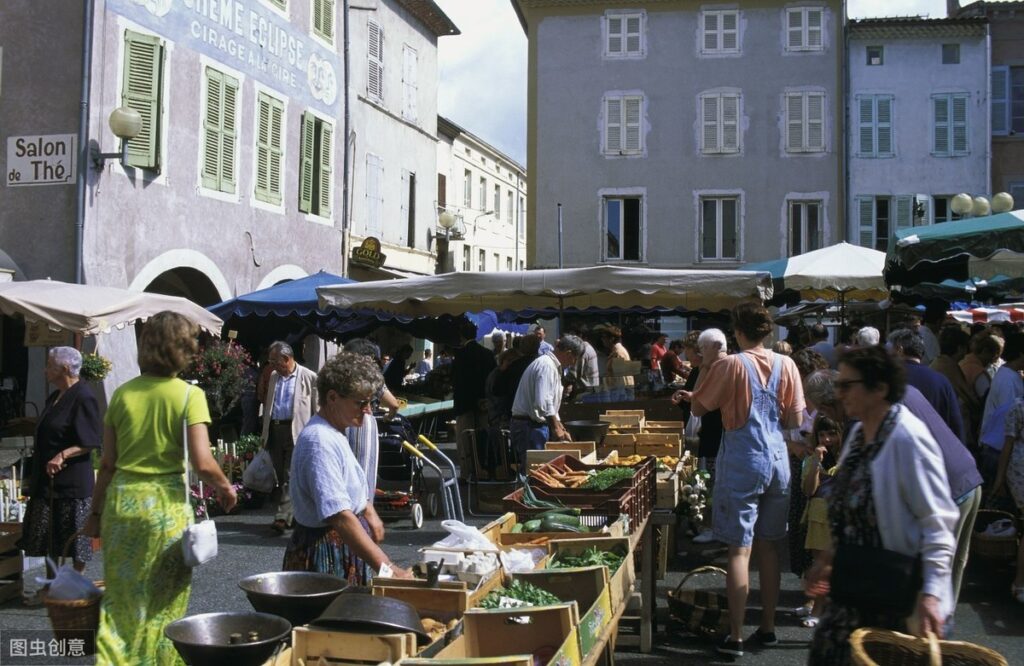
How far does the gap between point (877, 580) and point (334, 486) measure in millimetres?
1931

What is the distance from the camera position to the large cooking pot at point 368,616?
11.0 ft

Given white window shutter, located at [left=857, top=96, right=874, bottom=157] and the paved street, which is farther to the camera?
white window shutter, located at [left=857, top=96, right=874, bottom=157]

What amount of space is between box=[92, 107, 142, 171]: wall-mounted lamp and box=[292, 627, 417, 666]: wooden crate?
11.8 m

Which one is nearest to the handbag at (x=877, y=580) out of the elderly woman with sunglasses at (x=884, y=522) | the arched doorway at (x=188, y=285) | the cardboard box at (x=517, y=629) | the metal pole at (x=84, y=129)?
the elderly woman with sunglasses at (x=884, y=522)

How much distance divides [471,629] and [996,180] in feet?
92.7

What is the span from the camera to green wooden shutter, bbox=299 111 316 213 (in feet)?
64.4

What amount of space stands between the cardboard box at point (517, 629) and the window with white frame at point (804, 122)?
1056 inches

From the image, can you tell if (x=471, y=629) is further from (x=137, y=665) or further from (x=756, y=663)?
(x=756, y=663)

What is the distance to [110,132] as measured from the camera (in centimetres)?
1442

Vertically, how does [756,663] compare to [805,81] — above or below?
below

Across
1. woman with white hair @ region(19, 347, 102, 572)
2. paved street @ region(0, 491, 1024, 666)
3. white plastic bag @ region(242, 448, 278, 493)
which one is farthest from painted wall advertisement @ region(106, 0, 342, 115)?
woman with white hair @ region(19, 347, 102, 572)

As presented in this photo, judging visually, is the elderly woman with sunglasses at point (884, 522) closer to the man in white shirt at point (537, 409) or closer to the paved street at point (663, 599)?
the paved street at point (663, 599)

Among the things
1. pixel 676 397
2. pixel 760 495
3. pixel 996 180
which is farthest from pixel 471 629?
pixel 996 180

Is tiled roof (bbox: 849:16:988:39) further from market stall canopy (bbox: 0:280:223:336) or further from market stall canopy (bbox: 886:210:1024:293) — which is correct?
market stall canopy (bbox: 0:280:223:336)
